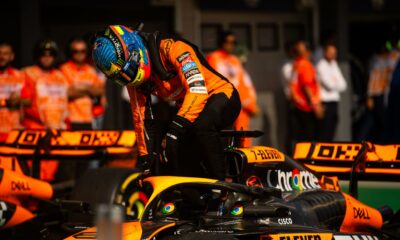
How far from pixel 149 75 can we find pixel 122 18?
7.86 meters

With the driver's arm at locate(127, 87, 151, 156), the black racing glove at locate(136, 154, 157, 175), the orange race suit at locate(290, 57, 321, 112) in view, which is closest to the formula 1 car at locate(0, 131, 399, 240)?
the black racing glove at locate(136, 154, 157, 175)

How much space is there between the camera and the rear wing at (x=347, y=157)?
8.48 metres

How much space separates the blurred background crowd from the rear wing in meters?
3.43

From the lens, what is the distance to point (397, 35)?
42.0 feet

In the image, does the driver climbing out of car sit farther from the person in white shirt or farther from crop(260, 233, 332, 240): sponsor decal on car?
the person in white shirt

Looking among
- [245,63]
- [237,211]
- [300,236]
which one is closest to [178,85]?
[237,211]

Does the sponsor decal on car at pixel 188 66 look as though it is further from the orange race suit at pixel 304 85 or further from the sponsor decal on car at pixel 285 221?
the orange race suit at pixel 304 85

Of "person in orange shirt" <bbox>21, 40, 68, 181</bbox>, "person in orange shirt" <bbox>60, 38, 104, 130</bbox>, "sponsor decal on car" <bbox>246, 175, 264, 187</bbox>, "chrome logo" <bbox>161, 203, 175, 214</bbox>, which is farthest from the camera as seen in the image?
"person in orange shirt" <bbox>60, 38, 104, 130</bbox>

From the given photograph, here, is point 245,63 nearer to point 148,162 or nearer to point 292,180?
point 292,180

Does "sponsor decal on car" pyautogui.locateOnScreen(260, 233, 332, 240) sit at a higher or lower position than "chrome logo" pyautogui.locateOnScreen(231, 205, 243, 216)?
lower

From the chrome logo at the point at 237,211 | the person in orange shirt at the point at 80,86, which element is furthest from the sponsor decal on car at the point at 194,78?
the person in orange shirt at the point at 80,86

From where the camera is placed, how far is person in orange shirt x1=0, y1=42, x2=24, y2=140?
11.3 m

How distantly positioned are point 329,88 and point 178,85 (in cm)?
752

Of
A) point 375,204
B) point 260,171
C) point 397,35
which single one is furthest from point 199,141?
point 397,35
